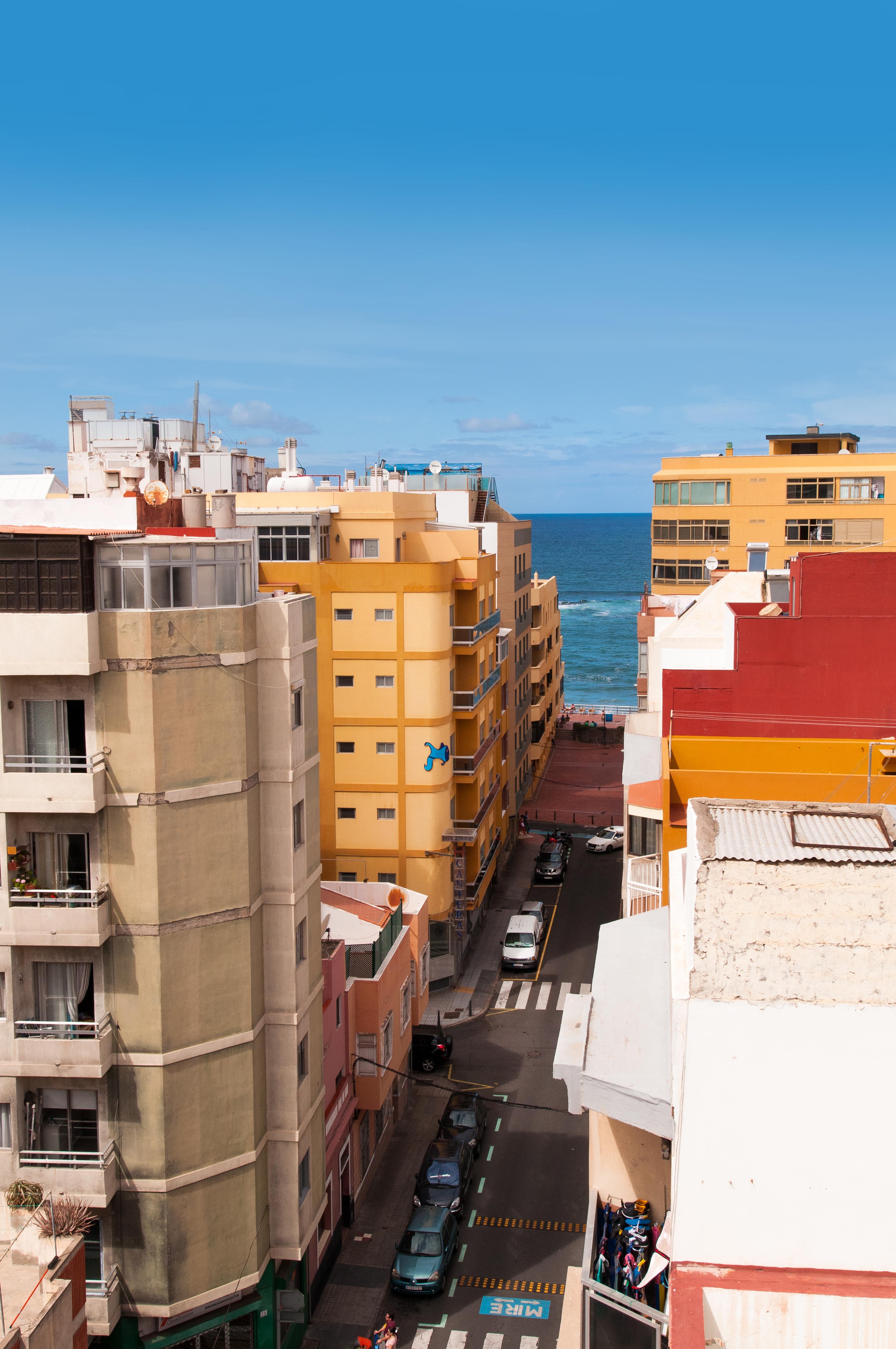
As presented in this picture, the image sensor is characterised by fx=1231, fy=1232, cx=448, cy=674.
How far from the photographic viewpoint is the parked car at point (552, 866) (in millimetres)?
77000

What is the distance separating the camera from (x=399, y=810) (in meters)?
58.5

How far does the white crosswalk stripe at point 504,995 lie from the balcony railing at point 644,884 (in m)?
24.7

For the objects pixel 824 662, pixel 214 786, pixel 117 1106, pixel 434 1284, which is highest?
pixel 824 662

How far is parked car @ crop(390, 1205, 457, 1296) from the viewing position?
35438 mm

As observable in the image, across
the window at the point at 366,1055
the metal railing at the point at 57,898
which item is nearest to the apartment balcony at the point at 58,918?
the metal railing at the point at 57,898

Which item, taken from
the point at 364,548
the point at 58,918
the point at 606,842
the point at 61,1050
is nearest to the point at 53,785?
the point at 58,918

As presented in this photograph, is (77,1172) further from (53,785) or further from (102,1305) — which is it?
(53,785)

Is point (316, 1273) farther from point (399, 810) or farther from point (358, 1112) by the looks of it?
point (399, 810)

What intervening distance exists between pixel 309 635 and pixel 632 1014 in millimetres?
13543

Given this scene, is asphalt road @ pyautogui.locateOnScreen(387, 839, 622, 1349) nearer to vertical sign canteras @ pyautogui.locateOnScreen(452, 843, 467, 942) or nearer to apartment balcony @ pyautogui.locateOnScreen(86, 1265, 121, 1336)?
vertical sign canteras @ pyautogui.locateOnScreen(452, 843, 467, 942)

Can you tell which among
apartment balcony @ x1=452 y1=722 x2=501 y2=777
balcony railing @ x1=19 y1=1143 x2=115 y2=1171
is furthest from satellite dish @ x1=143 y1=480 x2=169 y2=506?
apartment balcony @ x1=452 y1=722 x2=501 y2=777

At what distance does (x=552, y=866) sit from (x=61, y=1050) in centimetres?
5209

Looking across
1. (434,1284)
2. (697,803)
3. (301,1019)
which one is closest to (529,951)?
(434,1284)

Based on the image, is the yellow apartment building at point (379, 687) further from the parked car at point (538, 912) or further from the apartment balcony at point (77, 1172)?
the apartment balcony at point (77, 1172)
